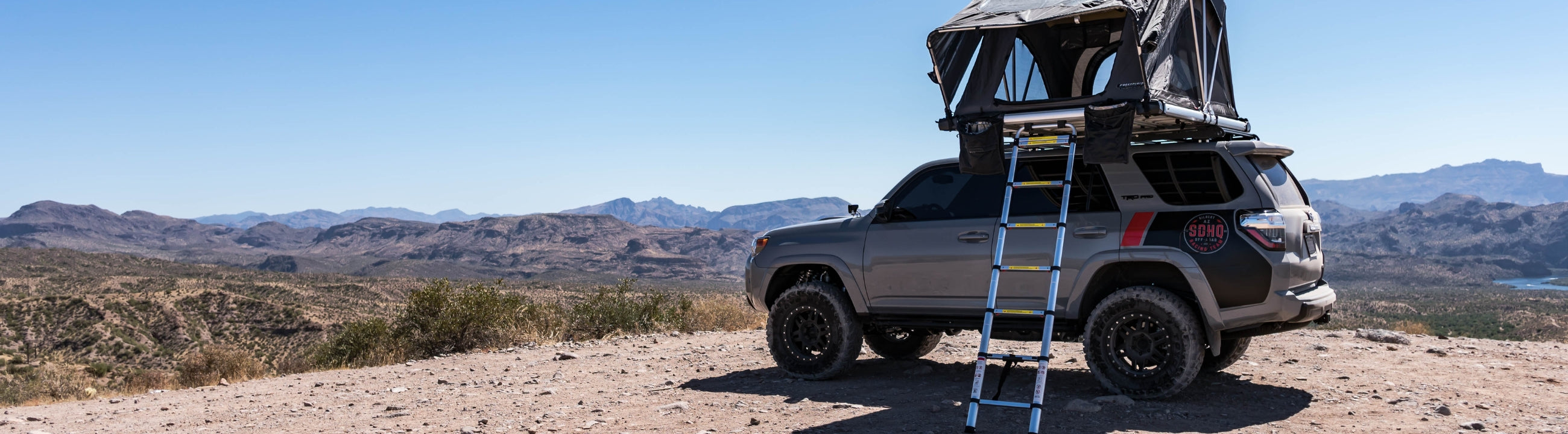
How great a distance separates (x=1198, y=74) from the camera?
7.73 metres

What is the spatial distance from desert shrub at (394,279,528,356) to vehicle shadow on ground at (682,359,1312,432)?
660 cm

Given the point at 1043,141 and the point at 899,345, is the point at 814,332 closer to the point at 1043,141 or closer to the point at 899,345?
the point at 899,345

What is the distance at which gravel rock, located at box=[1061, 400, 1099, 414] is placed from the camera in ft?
22.8

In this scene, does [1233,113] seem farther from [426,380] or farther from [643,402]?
[426,380]

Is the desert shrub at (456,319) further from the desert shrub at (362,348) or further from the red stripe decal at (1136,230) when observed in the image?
the red stripe decal at (1136,230)

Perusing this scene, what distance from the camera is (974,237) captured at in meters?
7.99

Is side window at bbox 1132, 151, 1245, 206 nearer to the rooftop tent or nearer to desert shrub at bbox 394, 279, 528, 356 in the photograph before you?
the rooftop tent

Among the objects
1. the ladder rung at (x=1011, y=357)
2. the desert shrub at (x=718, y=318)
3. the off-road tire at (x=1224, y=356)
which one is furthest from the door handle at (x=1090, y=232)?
the desert shrub at (x=718, y=318)

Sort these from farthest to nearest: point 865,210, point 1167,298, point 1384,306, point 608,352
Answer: point 1384,306
point 608,352
point 865,210
point 1167,298

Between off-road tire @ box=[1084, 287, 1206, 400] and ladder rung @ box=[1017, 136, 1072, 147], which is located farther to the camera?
off-road tire @ box=[1084, 287, 1206, 400]

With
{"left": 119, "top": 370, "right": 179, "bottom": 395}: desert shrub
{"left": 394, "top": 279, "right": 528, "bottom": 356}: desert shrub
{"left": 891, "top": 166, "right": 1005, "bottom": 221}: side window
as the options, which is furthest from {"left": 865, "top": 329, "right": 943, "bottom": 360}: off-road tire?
{"left": 119, "top": 370, "right": 179, "bottom": 395}: desert shrub

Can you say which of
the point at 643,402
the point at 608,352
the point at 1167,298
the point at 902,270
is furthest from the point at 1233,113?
the point at 608,352

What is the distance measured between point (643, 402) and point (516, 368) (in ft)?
10.7

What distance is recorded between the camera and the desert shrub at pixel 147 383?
12203 millimetres
